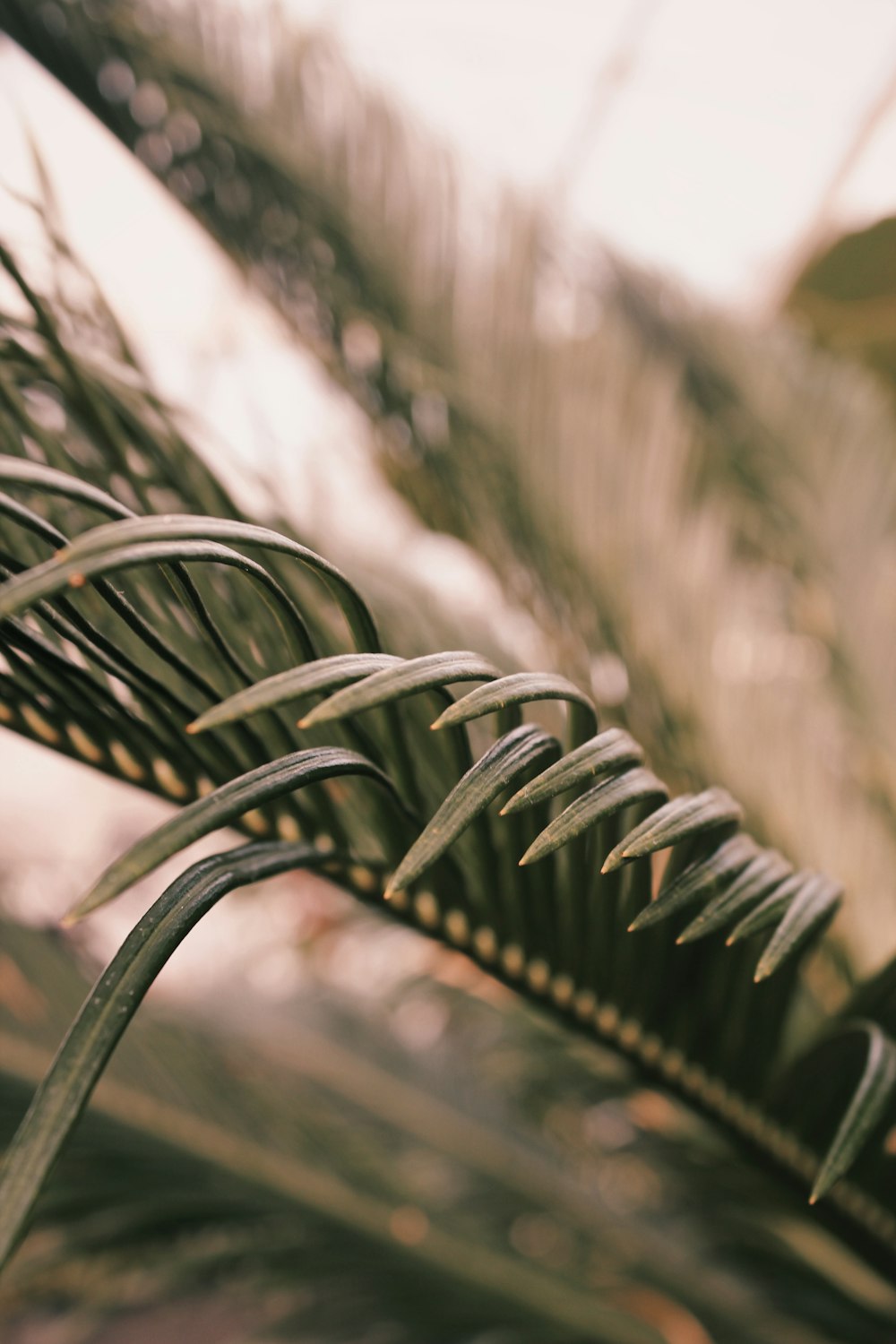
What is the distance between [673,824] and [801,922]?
6 centimetres

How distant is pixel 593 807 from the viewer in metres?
0.27

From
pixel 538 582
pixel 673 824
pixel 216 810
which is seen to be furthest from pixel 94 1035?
pixel 538 582

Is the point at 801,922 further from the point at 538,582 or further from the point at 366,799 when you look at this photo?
the point at 538,582

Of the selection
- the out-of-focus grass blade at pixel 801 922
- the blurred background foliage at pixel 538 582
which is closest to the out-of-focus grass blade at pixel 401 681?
the out-of-focus grass blade at pixel 801 922

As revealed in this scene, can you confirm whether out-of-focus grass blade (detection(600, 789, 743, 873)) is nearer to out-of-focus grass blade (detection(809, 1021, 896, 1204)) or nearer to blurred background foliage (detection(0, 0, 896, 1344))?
out-of-focus grass blade (detection(809, 1021, 896, 1204))

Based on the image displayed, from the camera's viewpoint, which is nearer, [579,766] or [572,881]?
[579,766]

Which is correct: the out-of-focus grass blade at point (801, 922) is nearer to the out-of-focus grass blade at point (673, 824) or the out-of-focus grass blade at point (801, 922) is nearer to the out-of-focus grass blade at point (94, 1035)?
the out-of-focus grass blade at point (673, 824)

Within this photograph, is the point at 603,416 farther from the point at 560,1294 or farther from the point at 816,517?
the point at 560,1294

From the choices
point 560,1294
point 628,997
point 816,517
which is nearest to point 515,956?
point 628,997

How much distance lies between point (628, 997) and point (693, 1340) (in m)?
0.51

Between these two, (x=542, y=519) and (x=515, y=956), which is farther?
(x=542, y=519)

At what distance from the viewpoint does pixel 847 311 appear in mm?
876

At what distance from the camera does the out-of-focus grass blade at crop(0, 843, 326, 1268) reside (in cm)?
19

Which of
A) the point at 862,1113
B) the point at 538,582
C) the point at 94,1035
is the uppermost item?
the point at 538,582
